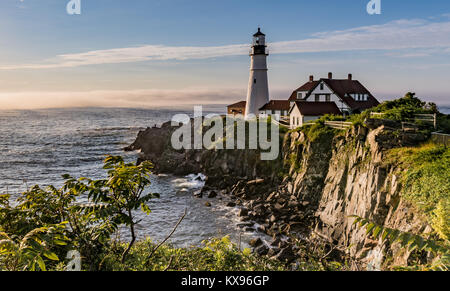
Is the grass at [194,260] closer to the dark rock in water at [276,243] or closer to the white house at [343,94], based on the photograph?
the dark rock in water at [276,243]

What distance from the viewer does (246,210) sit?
26812 mm

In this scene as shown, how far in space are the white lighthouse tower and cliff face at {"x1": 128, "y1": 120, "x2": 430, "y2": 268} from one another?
17.5m

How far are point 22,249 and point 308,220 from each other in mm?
22677

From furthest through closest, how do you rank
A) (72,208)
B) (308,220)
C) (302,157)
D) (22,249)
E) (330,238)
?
(302,157)
(308,220)
(330,238)
(72,208)
(22,249)

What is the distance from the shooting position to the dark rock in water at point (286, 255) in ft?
58.6

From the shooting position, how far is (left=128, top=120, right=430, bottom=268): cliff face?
55.2 ft

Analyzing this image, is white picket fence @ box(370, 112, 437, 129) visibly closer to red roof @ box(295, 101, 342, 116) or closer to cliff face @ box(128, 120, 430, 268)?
cliff face @ box(128, 120, 430, 268)

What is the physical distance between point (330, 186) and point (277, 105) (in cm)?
3069

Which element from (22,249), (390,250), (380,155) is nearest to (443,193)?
(390,250)

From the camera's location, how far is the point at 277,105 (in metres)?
54.1

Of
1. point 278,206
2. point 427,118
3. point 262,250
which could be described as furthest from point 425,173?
point 278,206

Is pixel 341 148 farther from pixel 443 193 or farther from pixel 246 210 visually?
pixel 443 193

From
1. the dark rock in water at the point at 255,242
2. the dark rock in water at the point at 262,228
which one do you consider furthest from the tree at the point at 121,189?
the dark rock in water at the point at 262,228

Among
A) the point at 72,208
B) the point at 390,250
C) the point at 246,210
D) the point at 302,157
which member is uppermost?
the point at 72,208
